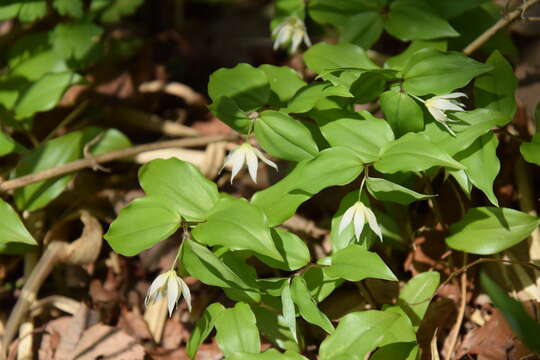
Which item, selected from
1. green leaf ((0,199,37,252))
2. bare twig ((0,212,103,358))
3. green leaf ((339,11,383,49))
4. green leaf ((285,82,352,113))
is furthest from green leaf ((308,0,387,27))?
green leaf ((0,199,37,252))

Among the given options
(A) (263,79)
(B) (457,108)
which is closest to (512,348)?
(B) (457,108)

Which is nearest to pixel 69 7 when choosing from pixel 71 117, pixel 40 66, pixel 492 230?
pixel 40 66

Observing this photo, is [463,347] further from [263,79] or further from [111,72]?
[111,72]

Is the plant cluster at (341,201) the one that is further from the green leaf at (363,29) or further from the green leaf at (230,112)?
the green leaf at (363,29)

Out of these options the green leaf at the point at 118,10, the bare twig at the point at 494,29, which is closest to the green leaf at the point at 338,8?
the bare twig at the point at 494,29

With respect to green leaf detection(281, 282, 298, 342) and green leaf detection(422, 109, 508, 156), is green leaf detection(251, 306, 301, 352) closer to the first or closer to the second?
green leaf detection(281, 282, 298, 342)

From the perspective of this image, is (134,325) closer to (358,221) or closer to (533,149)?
(358,221)

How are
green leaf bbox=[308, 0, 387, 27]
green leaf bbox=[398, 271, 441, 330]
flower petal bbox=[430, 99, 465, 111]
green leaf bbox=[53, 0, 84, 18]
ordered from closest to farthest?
flower petal bbox=[430, 99, 465, 111]
green leaf bbox=[398, 271, 441, 330]
green leaf bbox=[308, 0, 387, 27]
green leaf bbox=[53, 0, 84, 18]
